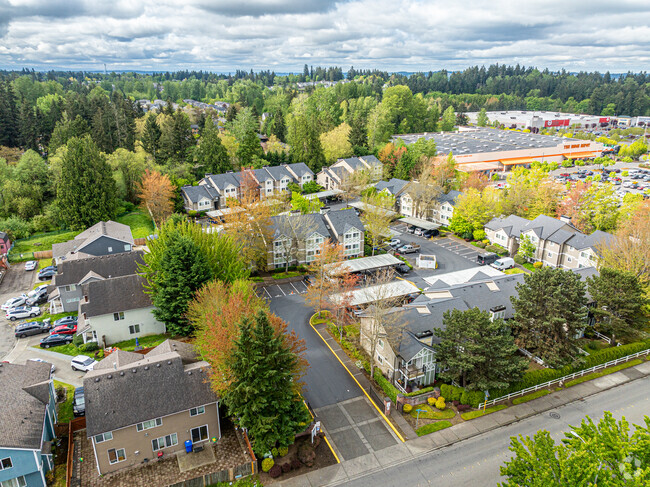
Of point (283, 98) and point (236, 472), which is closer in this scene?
point (236, 472)

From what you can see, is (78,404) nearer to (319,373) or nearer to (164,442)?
(164,442)

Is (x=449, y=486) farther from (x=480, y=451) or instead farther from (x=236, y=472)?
(x=236, y=472)

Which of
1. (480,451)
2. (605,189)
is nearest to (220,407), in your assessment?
(480,451)

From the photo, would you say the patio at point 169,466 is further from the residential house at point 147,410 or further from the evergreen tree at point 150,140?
the evergreen tree at point 150,140

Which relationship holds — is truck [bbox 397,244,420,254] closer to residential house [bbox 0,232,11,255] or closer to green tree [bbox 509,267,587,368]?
green tree [bbox 509,267,587,368]

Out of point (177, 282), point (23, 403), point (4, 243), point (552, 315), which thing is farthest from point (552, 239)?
point (4, 243)

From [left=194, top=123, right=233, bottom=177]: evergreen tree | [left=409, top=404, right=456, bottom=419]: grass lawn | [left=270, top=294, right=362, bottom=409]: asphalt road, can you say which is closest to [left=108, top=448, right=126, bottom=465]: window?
[left=270, top=294, right=362, bottom=409]: asphalt road

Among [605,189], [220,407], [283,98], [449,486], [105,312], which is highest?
[283,98]
